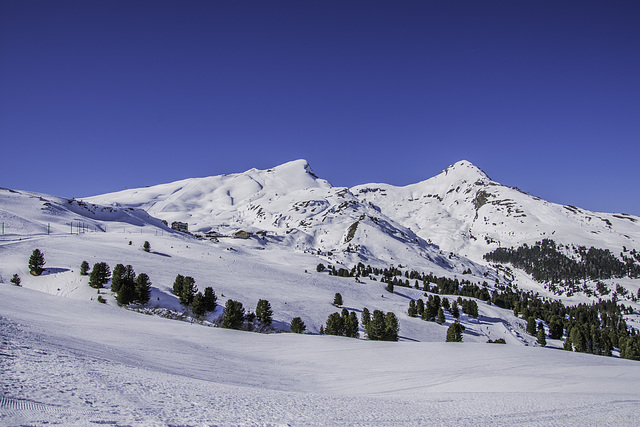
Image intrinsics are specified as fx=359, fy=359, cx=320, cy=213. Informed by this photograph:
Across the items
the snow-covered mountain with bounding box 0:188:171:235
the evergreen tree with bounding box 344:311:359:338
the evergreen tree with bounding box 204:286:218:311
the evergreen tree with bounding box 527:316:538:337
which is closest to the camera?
the evergreen tree with bounding box 204:286:218:311

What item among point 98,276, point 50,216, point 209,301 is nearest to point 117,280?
point 98,276

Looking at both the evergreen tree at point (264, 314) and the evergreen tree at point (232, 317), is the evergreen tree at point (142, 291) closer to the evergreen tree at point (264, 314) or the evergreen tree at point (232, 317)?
the evergreen tree at point (232, 317)

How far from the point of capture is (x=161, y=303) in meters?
55.8

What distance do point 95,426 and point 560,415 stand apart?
14.9 metres

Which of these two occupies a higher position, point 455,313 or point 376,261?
point 376,261

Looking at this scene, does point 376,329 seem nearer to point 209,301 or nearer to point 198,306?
point 209,301

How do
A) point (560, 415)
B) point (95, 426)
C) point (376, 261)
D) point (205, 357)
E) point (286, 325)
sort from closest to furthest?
1. point (95, 426)
2. point (560, 415)
3. point (205, 357)
4. point (286, 325)
5. point (376, 261)

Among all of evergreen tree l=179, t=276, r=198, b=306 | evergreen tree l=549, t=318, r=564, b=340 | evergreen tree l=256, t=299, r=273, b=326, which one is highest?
evergreen tree l=179, t=276, r=198, b=306

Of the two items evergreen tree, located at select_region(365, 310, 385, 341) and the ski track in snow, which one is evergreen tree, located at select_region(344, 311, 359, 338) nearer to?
evergreen tree, located at select_region(365, 310, 385, 341)

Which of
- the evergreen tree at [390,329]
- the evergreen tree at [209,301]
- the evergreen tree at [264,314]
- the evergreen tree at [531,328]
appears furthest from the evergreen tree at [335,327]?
the evergreen tree at [531,328]

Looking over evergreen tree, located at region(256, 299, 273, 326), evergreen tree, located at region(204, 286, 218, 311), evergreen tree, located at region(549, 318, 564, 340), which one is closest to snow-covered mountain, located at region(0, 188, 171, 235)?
evergreen tree, located at region(204, 286, 218, 311)

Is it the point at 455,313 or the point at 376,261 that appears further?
the point at 376,261

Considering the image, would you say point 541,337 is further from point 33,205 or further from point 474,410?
point 33,205

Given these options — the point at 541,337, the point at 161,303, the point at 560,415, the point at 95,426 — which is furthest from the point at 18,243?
the point at 541,337
